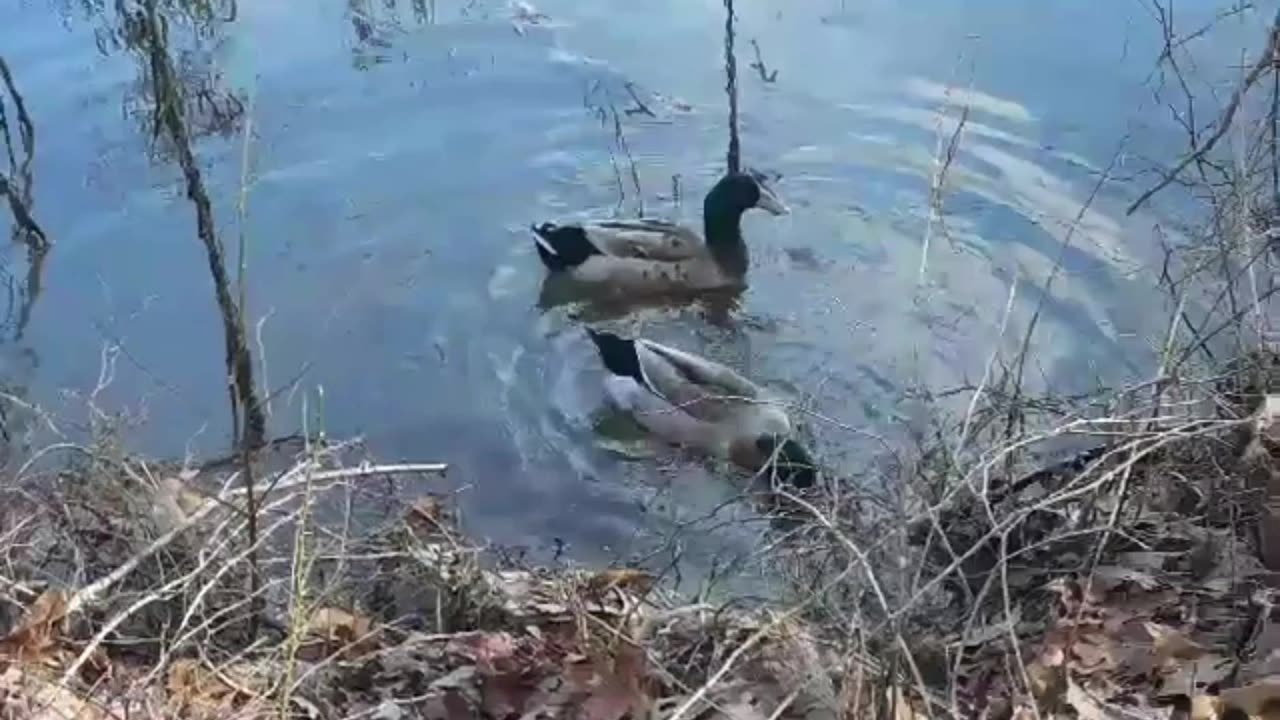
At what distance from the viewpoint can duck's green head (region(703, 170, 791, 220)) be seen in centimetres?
880

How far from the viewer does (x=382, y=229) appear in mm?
8812

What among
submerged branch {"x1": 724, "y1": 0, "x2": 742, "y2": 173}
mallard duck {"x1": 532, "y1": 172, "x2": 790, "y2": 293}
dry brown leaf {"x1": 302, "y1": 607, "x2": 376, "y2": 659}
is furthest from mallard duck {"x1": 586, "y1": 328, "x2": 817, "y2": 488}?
dry brown leaf {"x1": 302, "y1": 607, "x2": 376, "y2": 659}

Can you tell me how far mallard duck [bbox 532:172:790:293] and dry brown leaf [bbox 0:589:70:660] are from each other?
4561 mm

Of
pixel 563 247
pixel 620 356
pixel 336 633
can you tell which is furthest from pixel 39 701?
pixel 563 247

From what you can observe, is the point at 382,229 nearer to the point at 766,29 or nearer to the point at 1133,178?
the point at 766,29

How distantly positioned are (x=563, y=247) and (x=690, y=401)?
4.58 ft

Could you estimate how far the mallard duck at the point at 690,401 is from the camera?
23.8 ft

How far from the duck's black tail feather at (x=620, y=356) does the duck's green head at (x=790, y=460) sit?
72 centimetres

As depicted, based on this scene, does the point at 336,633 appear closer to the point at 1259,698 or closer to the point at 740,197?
the point at 1259,698

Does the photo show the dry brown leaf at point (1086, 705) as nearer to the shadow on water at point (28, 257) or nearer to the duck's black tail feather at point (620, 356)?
the duck's black tail feather at point (620, 356)

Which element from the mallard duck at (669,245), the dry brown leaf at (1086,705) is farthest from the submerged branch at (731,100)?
the dry brown leaf at (1086,705)

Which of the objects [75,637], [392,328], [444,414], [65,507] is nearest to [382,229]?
[392,328]

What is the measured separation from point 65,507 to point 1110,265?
5053 millimetres

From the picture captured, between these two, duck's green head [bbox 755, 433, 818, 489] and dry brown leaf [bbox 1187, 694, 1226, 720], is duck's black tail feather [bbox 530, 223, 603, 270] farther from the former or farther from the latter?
dry brown leaf [bbox 1187, 694, 1226, 720]
